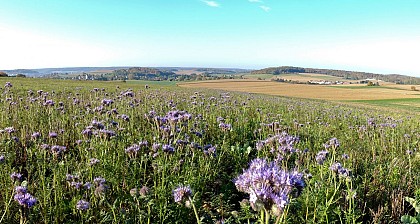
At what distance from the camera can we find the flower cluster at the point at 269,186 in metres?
1.72

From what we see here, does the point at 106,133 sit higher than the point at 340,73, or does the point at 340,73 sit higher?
the point at 340,73

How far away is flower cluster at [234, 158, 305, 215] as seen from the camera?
172 cm

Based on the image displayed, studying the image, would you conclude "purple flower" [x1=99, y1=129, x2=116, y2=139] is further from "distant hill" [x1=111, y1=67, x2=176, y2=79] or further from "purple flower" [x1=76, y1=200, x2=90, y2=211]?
"distant hill" [x1=111, y1=67, x2=176, y2=79]

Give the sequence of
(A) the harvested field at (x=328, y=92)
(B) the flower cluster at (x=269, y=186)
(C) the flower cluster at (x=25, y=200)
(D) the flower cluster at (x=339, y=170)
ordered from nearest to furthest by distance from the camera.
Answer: (B) the flower cluster at (x=269, y=186) → (C) the flower cluster at (x=25, y=200) → (D) the flower cluster at (x=339, y=170) → (A) the harvested field at (x=328, y=92)

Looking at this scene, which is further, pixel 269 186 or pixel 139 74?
pixel 139 74

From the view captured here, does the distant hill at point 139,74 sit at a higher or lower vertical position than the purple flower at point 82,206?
higher

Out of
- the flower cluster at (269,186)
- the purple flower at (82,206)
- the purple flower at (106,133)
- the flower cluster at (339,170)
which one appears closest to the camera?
the flower cluster at (269,186)

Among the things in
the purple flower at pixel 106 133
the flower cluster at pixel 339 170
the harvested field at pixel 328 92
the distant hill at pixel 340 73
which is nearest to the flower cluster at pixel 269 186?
the flower cluster at pixel 339 170

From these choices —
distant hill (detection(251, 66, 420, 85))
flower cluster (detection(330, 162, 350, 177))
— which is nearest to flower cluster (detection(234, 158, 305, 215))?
flower cluster (detection(330, 162, 350, 177))

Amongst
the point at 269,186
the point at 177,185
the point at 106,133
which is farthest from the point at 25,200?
the point at 106,133

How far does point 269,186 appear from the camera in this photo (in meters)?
1.86

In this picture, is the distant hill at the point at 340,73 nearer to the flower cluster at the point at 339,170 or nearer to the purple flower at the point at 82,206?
the flower cluster at the point at 339,170

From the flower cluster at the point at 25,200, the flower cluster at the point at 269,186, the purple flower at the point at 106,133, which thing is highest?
the flower cluster at the point at 269,186

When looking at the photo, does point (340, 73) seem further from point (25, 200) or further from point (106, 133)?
point (25, 200)
